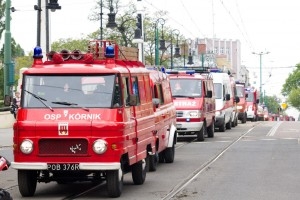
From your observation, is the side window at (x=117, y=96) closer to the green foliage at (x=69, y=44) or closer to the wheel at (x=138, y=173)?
the wheel at (x=138, y=173)

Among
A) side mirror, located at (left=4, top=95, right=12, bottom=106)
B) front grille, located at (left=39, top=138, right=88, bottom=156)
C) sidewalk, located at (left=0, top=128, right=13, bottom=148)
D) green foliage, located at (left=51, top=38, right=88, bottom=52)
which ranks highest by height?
green foliage, located at (left=51, top=38, right=88, bottom=52)

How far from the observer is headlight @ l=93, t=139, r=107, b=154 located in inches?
520

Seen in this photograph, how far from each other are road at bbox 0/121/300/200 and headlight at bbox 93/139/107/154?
39.1 inches

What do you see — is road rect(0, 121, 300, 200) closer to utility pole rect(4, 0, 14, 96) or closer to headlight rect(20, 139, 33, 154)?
headlight rect(20, 139, 33, 154)

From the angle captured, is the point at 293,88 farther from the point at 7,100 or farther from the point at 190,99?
the point at 7,100

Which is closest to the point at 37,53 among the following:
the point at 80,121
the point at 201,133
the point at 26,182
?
the point at 80,121

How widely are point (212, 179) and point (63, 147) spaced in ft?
13.8

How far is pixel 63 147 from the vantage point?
13.3 m

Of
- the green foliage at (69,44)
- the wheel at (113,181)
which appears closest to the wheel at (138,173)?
the wheel at (113,181)

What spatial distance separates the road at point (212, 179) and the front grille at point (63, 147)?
2.92 ft

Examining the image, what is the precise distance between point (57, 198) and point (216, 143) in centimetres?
1574

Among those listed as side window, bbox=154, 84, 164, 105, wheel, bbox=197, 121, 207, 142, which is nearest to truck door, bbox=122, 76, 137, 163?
side window, bbox=154, 84, 164, 105

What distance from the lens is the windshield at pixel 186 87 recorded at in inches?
1150

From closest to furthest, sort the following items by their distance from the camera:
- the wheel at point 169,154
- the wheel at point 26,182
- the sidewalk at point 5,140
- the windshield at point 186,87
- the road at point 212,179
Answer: the wheel at point 26,182, the road at point 212,179, the wheel at point 169,154, the windshield at point 186,87, the sidewalk at point 5,140
